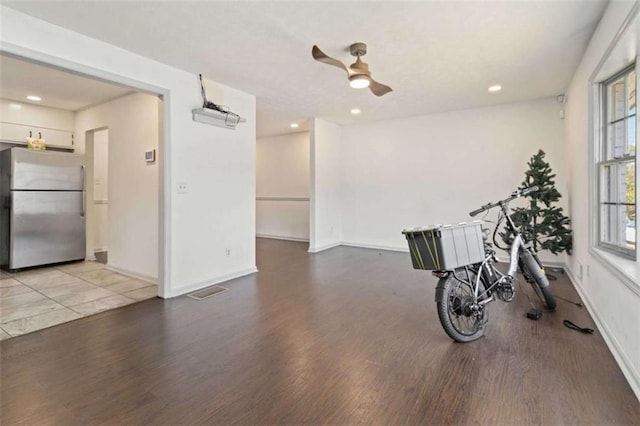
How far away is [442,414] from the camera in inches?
63.7

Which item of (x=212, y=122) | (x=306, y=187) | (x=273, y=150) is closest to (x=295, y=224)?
(x=306, y=187)

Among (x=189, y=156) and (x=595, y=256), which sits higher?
(x=189, y=156)

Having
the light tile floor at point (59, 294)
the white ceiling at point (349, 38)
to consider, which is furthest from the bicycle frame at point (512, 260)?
the light tile floor at point (59, 294)

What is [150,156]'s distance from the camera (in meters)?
4.04

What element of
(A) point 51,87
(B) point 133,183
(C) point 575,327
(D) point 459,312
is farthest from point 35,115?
(C) point 575,327

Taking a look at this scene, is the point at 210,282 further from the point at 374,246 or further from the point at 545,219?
the point at 545,219

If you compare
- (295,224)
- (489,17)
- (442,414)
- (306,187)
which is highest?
(489,17)

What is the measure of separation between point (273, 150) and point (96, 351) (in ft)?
20.8

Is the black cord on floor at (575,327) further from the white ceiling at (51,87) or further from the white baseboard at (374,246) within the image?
the white ceiling at (51,87)

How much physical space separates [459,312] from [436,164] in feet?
12.8

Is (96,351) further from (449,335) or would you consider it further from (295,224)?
(295,224)

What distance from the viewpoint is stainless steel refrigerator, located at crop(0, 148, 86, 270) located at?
4.61 m

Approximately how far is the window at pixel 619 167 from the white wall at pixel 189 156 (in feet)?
13.1

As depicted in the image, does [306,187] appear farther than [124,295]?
Yes
